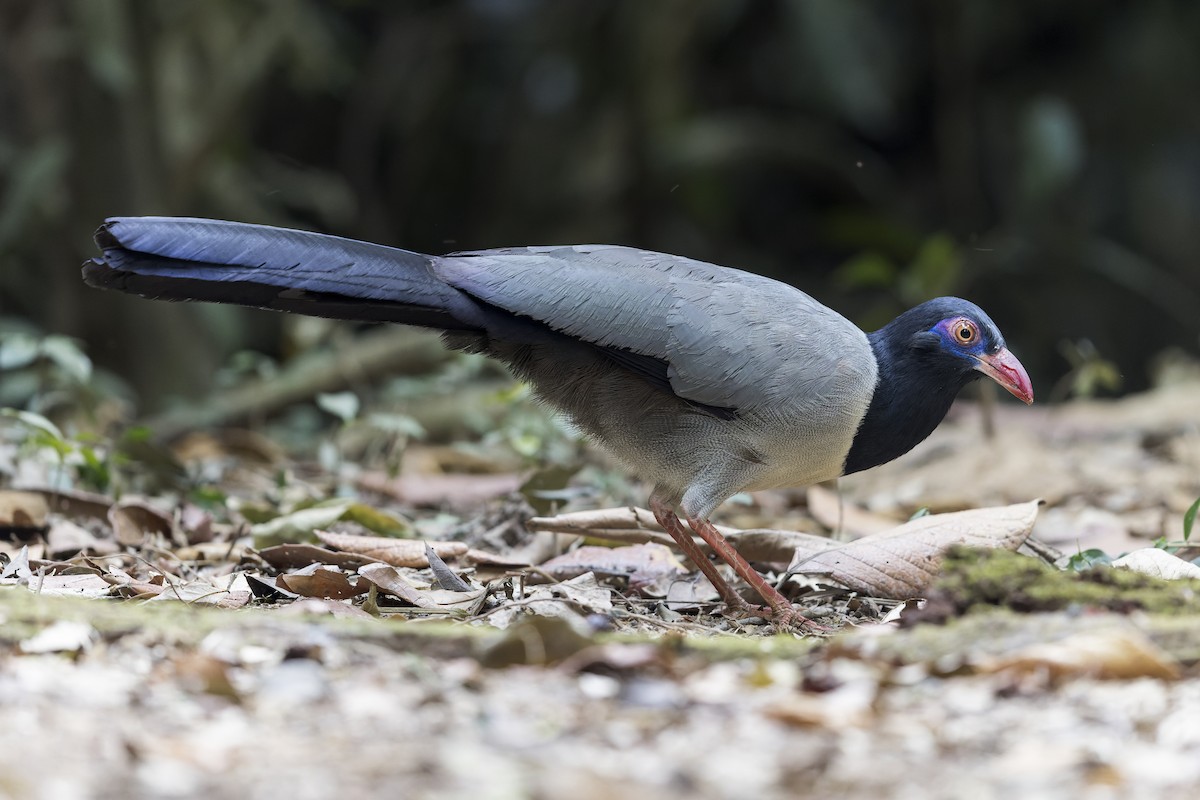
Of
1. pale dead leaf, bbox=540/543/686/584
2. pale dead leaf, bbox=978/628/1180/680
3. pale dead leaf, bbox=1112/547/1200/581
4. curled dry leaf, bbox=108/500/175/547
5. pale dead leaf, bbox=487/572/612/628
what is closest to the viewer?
pale dead leaf, bbox=978/628/1180/680

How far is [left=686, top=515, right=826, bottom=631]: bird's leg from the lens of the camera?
3.59 metres

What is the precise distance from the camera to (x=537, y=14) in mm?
11336

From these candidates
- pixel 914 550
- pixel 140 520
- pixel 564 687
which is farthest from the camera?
pixel 140 520

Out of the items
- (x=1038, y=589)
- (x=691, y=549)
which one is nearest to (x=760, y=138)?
(x=691, y=549)

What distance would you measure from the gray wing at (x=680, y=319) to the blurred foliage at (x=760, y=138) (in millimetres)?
5451

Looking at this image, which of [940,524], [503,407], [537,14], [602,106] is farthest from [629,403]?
[537,14]

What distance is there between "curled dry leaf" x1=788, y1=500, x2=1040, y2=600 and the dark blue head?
0.39m

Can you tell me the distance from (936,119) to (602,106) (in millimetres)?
2854

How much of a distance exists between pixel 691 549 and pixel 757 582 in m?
0.34

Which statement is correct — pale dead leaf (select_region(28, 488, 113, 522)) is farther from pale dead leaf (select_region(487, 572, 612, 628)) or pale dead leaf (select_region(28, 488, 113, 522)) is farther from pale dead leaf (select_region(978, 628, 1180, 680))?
pale dead leaf (select_region(978, 628, 1180, 680))

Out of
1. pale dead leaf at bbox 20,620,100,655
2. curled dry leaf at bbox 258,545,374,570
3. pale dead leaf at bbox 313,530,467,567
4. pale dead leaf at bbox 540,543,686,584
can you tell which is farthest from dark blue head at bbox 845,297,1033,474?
pale dead leaf at bbox 20,620,100,655

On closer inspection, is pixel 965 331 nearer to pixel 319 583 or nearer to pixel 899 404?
pixel 899 404

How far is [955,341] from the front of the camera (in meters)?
Answer: 4.01

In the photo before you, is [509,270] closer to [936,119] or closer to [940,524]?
[940,524]
